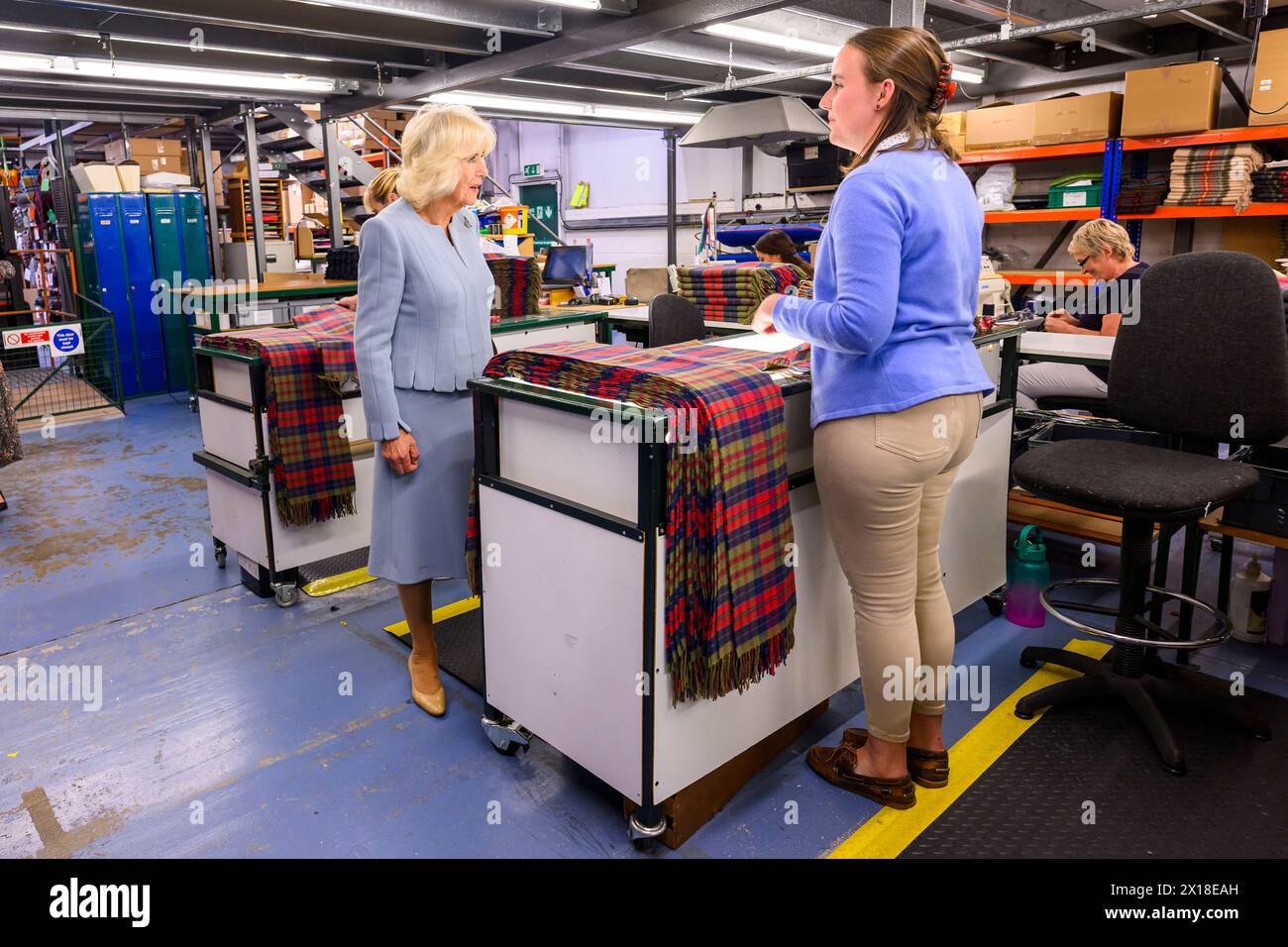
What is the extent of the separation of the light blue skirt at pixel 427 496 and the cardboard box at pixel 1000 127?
5.62 meters

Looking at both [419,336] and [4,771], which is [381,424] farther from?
[4,771]

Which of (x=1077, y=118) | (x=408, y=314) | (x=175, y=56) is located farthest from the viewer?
(x=1077, y=118)

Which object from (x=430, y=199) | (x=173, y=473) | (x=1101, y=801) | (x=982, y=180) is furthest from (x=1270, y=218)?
(x=173, y=473)

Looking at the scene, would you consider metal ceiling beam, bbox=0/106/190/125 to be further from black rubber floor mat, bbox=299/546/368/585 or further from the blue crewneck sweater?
the blue crewneck sweater

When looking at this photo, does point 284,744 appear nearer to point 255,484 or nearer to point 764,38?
point 255,484

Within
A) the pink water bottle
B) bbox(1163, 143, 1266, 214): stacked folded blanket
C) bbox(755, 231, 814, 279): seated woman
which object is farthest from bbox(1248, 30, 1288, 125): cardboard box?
the pink water bottle

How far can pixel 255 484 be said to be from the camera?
3.34 m

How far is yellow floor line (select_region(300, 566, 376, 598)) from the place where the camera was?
362 centimetres

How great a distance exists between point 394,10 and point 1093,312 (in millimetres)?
3847

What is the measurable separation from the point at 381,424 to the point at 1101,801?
2123 mm

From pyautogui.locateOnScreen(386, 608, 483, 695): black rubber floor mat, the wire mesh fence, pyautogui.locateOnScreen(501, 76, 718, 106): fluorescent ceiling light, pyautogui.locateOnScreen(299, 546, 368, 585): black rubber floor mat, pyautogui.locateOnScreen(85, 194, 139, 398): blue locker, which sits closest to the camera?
pyautogui.locateOnScreen(386, 608, 483, 695): black rubber floor mat

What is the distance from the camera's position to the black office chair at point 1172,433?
233 cm

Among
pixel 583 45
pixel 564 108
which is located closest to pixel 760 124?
pixel 564 108

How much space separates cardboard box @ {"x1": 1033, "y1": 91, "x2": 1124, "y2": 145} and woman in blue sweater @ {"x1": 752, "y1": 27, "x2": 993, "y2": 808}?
5120 mm
